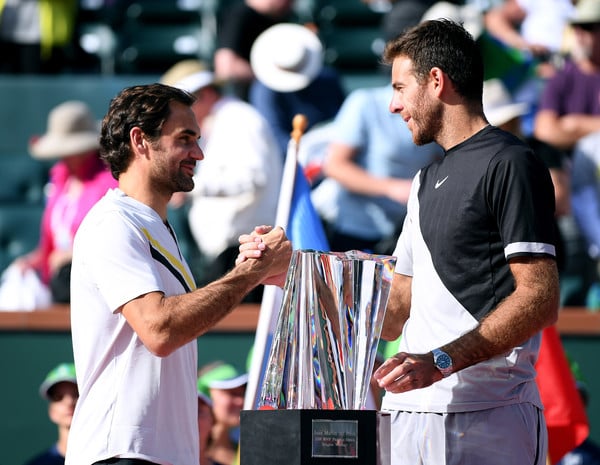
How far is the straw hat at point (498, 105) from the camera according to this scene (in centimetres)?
600

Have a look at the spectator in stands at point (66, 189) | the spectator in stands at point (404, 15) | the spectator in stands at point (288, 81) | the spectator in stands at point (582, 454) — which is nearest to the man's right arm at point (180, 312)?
the spectator in stands at point (582, 454)

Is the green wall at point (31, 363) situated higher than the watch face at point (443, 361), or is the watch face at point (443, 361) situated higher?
the watch face at point (443, 361)

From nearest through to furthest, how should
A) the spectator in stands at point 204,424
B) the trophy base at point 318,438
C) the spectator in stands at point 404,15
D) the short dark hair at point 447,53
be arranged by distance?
the trophy base at point 318,438 < the short dark hair at point 447,53 < the spectator in stands at point 204,424 < the spectator in stands at point 404,15

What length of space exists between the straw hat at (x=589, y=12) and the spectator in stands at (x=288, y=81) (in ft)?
5.03

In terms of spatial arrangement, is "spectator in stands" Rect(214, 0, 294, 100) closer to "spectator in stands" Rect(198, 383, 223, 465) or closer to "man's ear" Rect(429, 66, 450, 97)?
"spectator in stands" Rect(198, 383, 223, 465)

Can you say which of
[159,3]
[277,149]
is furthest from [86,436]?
[159,3]

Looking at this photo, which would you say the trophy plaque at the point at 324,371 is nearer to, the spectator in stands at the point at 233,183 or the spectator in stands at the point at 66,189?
the spectator in stands at the point at 233,183

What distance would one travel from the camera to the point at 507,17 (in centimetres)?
835

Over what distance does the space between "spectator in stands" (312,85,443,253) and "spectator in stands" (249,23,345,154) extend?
745 millimetres

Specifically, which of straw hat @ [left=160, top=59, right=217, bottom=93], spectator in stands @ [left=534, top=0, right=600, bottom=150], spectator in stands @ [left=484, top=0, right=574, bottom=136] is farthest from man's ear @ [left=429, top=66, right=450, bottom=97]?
spectator in stands @ [left=484, top=0, right=574, bottom=136]

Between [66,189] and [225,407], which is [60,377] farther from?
[66,189]

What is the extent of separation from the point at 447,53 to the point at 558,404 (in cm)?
207

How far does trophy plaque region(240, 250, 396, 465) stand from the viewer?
2844 millimetres

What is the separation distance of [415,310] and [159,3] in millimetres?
6860
